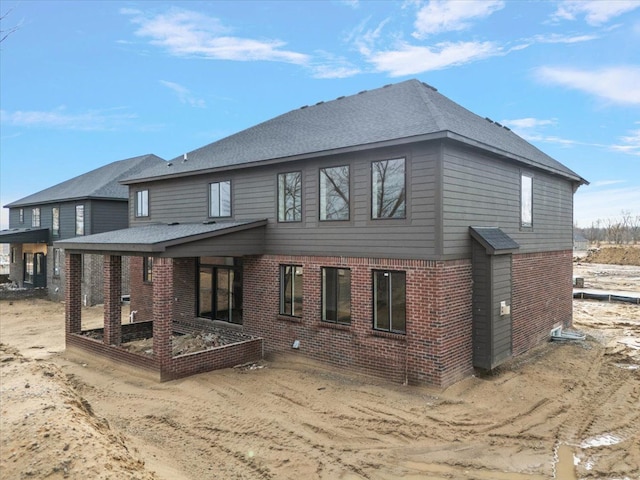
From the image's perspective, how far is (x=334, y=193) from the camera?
10484 millimetres

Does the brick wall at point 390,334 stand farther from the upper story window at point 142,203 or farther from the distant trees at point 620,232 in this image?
the distant trees at point 620,232

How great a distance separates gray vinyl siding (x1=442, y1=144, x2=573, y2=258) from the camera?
9.02 metres

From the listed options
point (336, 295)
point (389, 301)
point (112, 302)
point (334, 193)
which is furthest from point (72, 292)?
point (389, 301)

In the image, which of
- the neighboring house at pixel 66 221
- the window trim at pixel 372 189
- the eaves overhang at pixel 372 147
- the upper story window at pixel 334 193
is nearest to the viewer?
the eaves overhang at pixel 372 147

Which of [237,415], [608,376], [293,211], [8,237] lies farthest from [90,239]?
[8,237]

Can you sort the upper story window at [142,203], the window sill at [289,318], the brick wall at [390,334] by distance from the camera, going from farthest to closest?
the upper story window at [142,203], the window sill at [289,318], the brick wall at [390,334]

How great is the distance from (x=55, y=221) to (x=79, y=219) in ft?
10.1

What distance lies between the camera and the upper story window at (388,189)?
30.5 feet

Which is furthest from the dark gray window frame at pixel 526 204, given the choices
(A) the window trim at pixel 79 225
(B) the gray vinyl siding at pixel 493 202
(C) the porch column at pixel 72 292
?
(A) the window trim at pixel 79 225

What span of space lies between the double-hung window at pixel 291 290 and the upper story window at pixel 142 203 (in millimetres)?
7270

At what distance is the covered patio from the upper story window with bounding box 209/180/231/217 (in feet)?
1.94

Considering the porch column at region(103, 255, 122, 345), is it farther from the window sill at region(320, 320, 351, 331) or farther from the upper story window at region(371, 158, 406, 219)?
the upper story window at region(371, 158, 406, 219)

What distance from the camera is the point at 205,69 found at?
73.9 ft

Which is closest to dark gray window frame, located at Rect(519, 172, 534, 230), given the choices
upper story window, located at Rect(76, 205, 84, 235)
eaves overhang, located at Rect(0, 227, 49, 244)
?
upper story window, located at Rect(76, 205, 84, 235)
